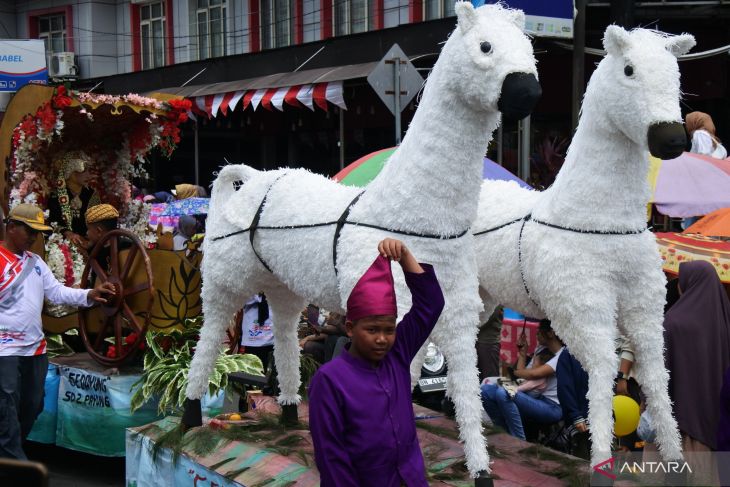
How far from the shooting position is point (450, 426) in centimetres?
504

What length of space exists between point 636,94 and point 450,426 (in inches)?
87.9

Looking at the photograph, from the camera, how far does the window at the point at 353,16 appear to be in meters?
15.2

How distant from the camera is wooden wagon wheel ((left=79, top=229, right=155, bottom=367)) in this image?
19.0ft

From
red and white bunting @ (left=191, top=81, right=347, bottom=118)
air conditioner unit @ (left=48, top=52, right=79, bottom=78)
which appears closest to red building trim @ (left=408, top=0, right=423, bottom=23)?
red and white bunting @ (left=191, top=81, right=347, bottom=118)

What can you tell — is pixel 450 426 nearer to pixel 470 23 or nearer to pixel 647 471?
pixel 647 471

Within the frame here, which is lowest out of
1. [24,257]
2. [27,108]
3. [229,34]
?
[24,257]

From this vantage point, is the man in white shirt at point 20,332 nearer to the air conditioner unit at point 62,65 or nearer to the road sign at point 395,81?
the road sign at point 395,81

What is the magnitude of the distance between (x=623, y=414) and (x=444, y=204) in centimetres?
127

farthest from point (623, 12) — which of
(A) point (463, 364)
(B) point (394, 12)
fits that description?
(A) point (463, 364)

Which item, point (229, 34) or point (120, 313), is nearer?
point (120, 313)

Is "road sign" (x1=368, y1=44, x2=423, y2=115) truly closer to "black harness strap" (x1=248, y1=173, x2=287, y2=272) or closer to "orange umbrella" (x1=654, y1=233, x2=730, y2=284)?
"black harness strap" (x1=248, y1=173, x2=287, y2=272)

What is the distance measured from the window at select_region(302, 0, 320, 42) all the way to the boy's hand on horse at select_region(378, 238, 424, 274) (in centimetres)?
1374

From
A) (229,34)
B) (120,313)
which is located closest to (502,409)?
(120,313)

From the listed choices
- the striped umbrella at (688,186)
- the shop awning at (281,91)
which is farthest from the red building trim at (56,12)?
the striped umbrella at (688,186)
